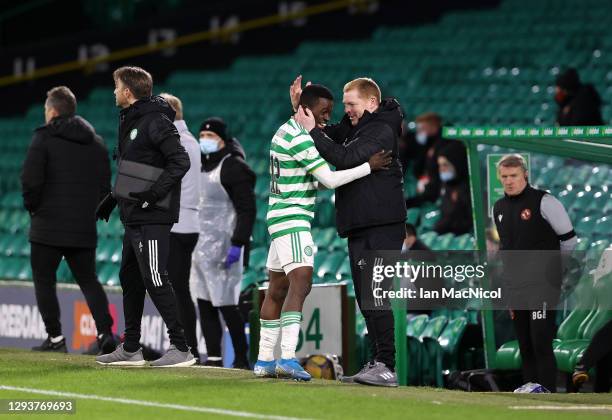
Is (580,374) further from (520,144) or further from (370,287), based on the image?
(370,287)

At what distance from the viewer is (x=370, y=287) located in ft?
25.3

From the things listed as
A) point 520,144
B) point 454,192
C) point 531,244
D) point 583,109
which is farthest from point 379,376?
point 583,109

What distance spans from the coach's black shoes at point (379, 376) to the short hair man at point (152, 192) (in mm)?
1322

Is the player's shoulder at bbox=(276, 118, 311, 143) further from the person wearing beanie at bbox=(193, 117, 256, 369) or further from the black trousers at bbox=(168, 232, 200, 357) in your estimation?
the person wearing beanie at bbox=(193, 117, 256, 369)

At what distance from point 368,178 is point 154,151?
4.66ft

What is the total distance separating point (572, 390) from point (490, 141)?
1.78m

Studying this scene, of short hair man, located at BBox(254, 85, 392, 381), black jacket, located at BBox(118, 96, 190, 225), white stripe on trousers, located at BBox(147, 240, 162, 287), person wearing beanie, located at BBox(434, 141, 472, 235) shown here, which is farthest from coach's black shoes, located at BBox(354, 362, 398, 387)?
person wearing beanie, located at BBox(434, 141, 472, 235)

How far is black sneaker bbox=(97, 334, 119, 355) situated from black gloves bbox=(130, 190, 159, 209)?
180 cm

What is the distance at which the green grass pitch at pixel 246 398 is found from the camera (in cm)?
646

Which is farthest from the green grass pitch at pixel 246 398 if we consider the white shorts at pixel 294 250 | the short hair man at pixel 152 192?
the white shorts at pixel 294 250

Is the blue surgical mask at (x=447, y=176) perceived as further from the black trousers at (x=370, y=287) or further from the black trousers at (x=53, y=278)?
the black trousers at (x=370, y=287)

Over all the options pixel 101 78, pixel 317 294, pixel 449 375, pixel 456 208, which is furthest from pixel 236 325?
pixel 101 78

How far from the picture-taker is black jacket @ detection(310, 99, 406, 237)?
7672 millimetres

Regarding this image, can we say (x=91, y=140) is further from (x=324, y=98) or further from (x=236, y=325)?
(x=324, y=98)
